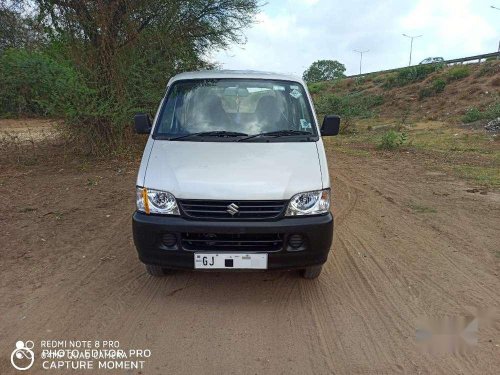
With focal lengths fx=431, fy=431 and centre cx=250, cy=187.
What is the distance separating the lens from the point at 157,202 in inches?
140

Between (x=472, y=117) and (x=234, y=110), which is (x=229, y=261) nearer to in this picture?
(x=234, y=110)

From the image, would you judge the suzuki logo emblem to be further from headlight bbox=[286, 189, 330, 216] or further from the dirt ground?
the dirt ground

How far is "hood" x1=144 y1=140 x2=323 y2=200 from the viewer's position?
11.3 feet

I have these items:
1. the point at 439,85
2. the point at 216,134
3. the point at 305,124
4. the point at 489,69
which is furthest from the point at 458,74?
the point at 216,134

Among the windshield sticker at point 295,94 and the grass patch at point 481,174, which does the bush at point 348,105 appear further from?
the windshield sticker at point 295,94

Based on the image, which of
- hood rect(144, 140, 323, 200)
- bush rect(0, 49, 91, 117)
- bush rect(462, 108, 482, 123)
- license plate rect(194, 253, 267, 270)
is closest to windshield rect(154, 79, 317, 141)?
hood rect(144, 140, 323, 200)

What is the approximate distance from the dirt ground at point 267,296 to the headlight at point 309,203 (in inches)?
33.2

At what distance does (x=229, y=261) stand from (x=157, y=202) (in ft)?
2.52

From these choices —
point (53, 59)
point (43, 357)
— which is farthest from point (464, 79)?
point (43, 357)

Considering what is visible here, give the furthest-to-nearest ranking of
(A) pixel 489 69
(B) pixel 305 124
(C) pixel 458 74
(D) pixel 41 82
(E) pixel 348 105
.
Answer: (C) pixel 458 74
(A) pixel 489 69
(E) pixel 348 105
(D) pixel 41 82
(B) pixel 305 124

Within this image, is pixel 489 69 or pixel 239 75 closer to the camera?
pixel 239 75

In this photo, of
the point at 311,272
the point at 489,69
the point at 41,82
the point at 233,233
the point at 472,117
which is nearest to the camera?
the point at 233,233

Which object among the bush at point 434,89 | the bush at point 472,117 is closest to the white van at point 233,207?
the bush at point 472,117

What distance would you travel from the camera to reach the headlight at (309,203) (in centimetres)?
351
